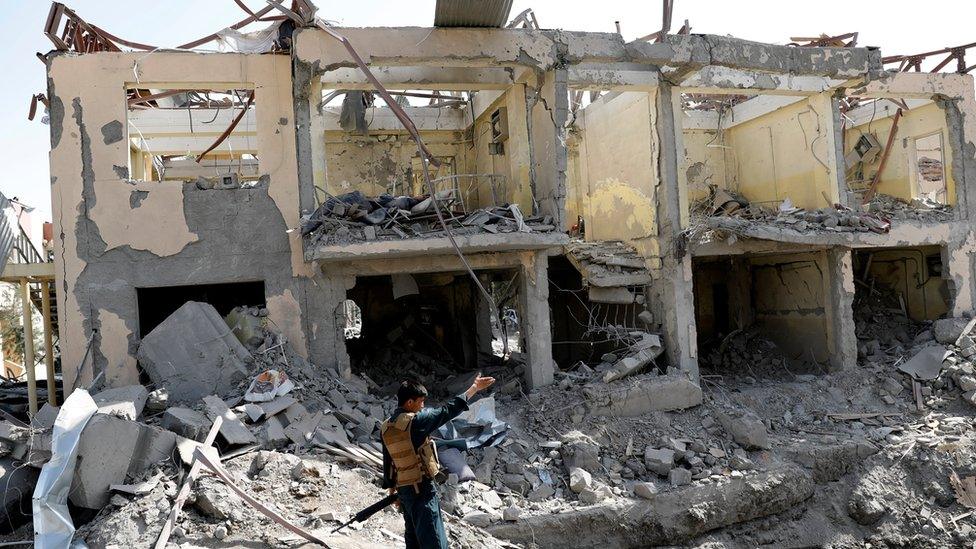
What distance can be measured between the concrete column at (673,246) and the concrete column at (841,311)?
2.87 metres

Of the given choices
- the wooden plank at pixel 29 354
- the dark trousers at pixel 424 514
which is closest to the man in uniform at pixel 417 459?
the dark trousers at pixel 424 514

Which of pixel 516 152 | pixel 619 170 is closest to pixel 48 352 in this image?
pixel 516 152

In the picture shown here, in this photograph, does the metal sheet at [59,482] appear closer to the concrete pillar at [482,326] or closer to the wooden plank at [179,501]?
the wooden plank at [179,501]

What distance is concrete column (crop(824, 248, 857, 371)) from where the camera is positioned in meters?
12.7

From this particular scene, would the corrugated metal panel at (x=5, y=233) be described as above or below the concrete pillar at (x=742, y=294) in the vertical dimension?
above

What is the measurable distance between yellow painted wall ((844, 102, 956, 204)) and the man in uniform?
12617mm

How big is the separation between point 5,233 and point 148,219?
256cm

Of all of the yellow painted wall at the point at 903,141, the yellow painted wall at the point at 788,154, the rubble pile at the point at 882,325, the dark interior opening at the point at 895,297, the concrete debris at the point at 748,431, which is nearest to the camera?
the concrete debris at the point at 748,431

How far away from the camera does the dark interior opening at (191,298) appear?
36.9ft

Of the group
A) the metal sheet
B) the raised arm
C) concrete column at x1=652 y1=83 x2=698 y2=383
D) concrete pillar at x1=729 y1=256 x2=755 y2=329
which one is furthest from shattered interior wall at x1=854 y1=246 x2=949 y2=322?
the metal sheet

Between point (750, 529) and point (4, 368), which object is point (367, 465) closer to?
point (750, 529)

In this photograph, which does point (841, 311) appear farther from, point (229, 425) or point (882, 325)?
point (229, 425)

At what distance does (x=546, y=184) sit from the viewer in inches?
424

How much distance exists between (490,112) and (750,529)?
8.01 meters
